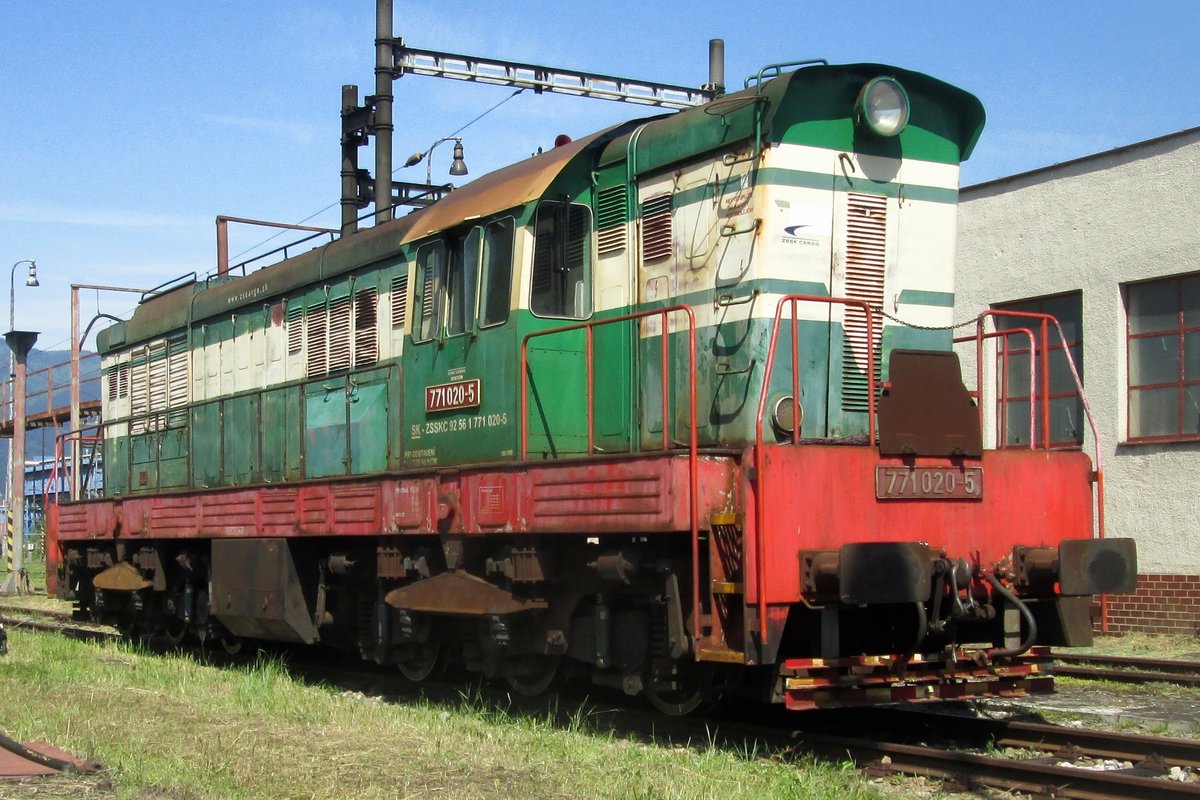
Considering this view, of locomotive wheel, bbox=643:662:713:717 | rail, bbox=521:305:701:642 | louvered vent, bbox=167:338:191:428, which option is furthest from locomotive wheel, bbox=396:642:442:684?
louvered vent, bbox=167:338:191:428

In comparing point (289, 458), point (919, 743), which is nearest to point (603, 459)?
point (919, 743)

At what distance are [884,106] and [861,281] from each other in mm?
1063

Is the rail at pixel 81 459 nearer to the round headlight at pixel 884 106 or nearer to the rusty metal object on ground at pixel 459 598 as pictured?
the rusty metal object on ground at pixel 459 598

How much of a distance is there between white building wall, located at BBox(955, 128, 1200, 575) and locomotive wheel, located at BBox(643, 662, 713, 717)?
7.96 meters

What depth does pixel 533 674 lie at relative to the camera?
9.38m

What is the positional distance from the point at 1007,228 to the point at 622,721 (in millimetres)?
9592

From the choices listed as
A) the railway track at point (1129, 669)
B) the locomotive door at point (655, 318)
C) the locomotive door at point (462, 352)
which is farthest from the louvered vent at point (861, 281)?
the railway track at point (1129, 669)

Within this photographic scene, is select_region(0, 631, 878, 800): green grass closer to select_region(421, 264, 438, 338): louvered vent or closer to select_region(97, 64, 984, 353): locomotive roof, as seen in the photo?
select_region(421, 264, 438, 338): louvered vent

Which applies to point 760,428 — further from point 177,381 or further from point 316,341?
point 177,381

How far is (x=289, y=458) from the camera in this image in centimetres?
1214

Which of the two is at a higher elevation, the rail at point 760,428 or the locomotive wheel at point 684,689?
the rail at point 760,428

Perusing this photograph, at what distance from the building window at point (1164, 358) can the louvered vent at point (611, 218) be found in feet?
26.5

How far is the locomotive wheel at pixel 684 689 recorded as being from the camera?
26.2 ft

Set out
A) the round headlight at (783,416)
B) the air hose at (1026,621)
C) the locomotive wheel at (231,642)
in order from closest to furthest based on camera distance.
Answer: the air hose at (1026,621), the round headlight at (783,416), the locomotive wheel at (231,642)
